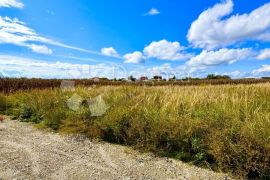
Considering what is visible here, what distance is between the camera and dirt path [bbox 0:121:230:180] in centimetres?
514

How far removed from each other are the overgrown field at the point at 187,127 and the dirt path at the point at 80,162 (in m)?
0.33

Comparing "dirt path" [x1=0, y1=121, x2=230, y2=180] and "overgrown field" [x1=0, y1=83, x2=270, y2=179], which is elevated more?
"overgrown field" [x1=0, y1=83, x2=270, y2=179]

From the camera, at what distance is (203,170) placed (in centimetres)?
541

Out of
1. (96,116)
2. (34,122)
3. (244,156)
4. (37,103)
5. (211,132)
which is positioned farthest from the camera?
(37,103)

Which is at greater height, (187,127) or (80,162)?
(187,127)

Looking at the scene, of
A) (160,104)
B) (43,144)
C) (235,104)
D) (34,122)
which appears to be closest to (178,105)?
(160,104)

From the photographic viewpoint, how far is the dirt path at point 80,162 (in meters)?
5.14

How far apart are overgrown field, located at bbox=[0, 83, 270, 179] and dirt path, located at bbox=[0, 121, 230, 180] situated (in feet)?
1.07

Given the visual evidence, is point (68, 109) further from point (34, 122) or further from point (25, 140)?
point (25, 140)

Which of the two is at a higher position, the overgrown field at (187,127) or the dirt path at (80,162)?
the overgrown field at (187,127)

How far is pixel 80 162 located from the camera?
571cm

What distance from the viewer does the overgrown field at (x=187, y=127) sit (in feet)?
17.0

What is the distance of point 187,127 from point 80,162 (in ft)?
6.95

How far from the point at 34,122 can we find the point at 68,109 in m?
1.42
